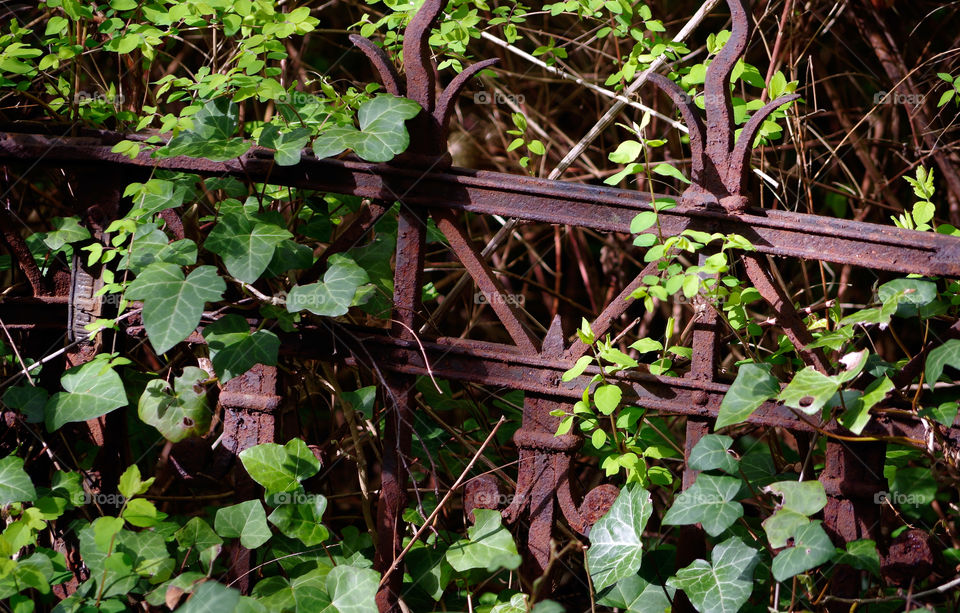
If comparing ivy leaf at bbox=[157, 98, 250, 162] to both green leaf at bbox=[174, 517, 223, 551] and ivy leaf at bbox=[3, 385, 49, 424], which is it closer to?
ivy leaf at bbox=[3, 385, 49, 424]

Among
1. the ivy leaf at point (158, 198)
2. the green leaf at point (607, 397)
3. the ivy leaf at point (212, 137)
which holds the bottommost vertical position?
the green leaf at point (607, 397)

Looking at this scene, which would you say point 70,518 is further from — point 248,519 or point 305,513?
point 305,513

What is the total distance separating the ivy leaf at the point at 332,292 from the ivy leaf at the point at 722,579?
0.91 m

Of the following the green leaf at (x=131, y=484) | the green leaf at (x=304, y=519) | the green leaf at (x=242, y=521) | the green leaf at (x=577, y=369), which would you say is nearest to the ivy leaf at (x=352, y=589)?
the green leaf at (x=304, y=519)

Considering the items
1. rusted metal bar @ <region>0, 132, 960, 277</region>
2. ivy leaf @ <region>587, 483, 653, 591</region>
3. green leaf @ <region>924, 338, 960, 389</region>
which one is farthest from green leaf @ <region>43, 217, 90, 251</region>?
green leaf @ <region>924, 338, 960, 389</region>

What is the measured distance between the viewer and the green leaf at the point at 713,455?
5.17 ft

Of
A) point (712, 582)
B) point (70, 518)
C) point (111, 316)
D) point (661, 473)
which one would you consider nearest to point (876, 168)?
point (661, 473)

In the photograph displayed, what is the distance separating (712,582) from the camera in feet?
5.18

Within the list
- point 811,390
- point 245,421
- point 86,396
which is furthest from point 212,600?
point 811,390

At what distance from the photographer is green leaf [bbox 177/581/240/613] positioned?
4.79 feet

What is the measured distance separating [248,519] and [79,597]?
1.34ft

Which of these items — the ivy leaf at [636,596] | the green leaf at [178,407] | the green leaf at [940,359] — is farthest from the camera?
the green leaf at [178,407]

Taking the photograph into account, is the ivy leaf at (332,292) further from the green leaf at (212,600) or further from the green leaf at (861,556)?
the green leaf at (861,556)

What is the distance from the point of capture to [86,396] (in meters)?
1.76
